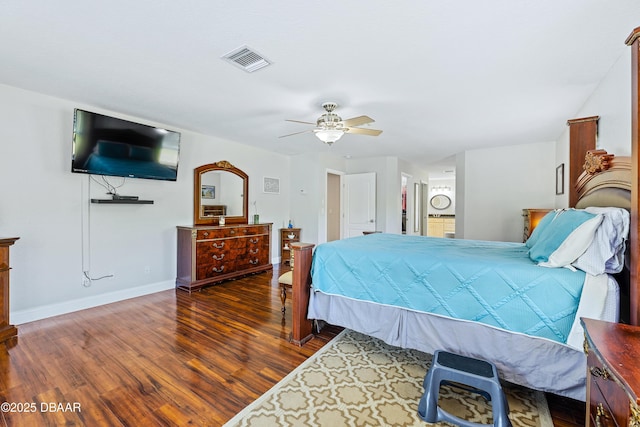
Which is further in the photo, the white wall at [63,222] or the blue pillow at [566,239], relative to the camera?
the white wall at [63,222]

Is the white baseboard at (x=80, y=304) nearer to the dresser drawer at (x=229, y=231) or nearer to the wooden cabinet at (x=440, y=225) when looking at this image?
the dresser drawer at (x=229, y=231)

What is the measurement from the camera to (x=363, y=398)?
181cm

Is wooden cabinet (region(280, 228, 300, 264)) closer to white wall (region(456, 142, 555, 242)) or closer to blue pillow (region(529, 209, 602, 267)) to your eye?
white wall (region(456, 142, 555, 242))

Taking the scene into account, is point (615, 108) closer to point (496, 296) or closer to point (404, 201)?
point (496, 296)

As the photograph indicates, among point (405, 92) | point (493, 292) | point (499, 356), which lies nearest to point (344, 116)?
point (405, 92)

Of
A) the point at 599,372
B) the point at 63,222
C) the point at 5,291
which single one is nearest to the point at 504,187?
the point at 599,372

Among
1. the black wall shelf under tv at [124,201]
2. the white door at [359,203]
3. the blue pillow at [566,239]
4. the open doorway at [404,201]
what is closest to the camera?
the blue pillow at [566,239]

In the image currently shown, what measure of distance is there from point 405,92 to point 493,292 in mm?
2051

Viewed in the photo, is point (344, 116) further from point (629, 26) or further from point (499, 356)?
point (499, 356)

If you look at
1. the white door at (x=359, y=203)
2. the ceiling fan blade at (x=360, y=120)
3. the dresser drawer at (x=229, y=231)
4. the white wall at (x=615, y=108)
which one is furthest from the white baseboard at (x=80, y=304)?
the white wall at (x=615, y=108)

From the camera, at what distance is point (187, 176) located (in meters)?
4.45

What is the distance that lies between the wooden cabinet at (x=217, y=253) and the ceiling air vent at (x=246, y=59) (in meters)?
2.49

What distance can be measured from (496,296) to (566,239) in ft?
1.74

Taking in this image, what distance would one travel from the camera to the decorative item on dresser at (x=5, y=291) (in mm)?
2547
